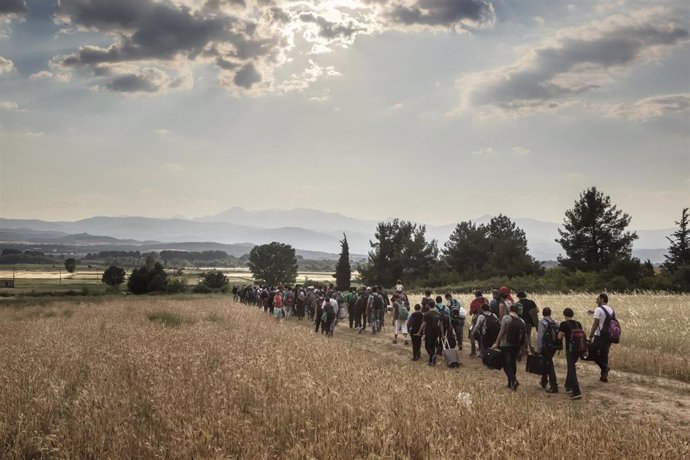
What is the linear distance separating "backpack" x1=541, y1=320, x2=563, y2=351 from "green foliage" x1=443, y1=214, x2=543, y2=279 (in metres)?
50.6

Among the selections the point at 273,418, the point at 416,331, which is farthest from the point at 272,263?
the point at 273,418

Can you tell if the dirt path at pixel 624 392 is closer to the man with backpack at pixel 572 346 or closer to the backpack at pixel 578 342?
the man with backpack at pixel 572 346

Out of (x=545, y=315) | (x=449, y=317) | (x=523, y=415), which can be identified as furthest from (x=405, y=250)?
(x=523, y=415)

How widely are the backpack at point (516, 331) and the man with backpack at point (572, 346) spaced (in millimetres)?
818

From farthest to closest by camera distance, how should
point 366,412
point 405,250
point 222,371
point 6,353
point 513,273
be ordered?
point 405,250, point 513,273, point 6,353, point 222,371, point 366,412

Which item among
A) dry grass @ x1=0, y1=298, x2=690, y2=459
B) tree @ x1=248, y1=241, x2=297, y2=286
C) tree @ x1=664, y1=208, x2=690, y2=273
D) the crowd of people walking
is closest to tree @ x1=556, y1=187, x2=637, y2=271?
tree @ x1=664, y1=208, x2=690, y2=273

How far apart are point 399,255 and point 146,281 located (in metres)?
41.4

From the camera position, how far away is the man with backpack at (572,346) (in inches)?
400

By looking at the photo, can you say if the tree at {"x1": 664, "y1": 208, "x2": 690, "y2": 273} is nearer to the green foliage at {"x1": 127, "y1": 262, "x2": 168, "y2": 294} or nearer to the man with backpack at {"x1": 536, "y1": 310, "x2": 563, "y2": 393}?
the man with backpack at {"x1": 536, "y1": 310, "x2": 563, "y2": 393}

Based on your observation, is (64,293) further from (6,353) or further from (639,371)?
(639,371)

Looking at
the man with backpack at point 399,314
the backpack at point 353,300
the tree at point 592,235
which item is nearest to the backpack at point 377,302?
the man with backpack at point 399,314

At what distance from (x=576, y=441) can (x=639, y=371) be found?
33.6ft

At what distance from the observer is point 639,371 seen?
1291 centimetres

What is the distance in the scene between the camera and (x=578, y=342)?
402 inches
